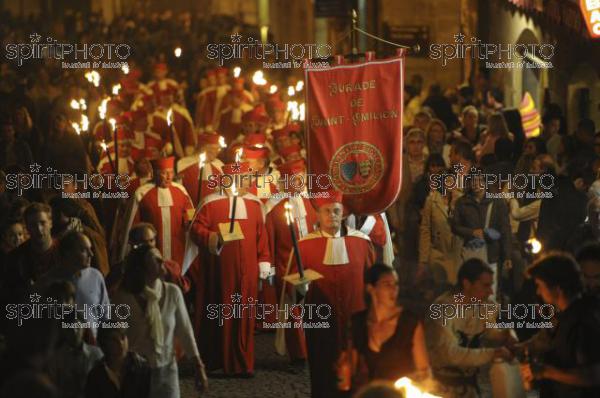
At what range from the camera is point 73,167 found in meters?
20.5

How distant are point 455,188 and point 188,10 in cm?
4278

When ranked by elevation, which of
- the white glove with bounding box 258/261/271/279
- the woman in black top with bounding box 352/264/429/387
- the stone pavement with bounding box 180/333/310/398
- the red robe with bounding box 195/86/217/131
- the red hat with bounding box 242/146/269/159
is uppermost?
the red robe with bounding box 195/86/217/131

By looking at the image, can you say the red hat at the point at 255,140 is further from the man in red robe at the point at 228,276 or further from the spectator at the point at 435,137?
the man in red robe at the point at 228,276

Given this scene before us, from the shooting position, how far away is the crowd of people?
8.99 meters

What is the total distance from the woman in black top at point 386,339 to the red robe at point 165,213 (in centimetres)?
603

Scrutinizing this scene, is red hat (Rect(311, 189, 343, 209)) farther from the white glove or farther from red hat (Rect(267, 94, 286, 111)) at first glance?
red hat (Rect(267, 94, 286, 111))

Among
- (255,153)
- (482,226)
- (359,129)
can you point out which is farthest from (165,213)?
(359,129)

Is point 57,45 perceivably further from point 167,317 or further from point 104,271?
point 167,317

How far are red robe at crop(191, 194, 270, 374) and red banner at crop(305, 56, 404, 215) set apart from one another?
1.83 meters

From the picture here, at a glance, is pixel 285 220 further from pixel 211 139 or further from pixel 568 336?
pixel 568 336

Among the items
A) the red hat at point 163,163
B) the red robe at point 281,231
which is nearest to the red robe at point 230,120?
the red hat at point 163,163

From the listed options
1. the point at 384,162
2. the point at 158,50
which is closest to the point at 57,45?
the point at 158,50

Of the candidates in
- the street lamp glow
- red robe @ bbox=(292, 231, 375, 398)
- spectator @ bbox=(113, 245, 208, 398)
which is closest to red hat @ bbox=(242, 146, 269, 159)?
the street lamp glow

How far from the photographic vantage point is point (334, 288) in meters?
12.4
